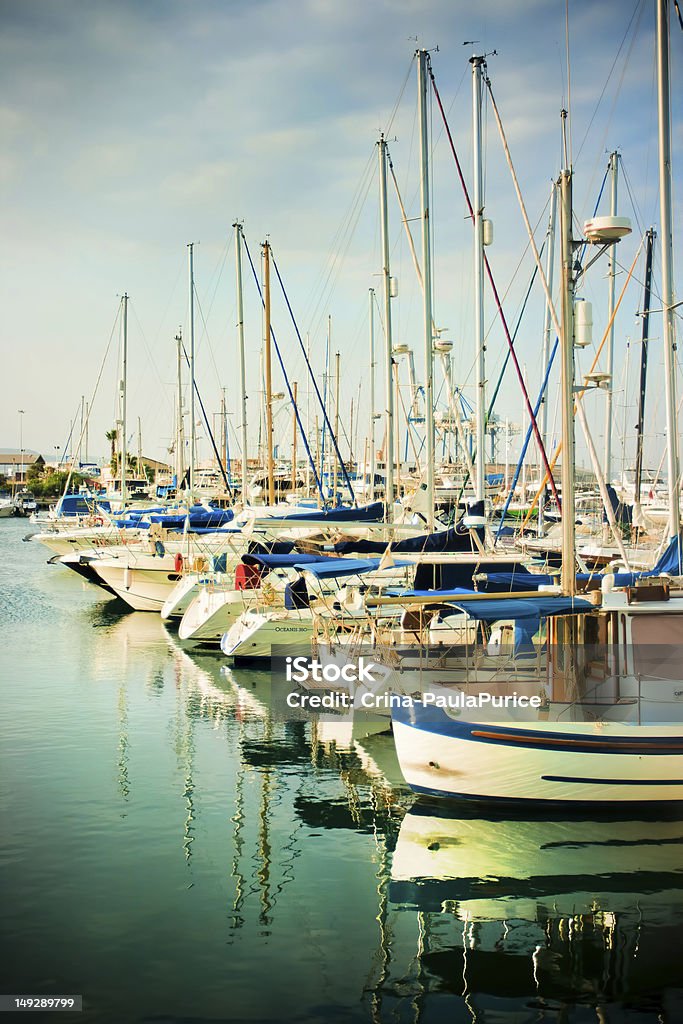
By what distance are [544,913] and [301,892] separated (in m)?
2.99

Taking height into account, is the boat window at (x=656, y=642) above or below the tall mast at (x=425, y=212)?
below

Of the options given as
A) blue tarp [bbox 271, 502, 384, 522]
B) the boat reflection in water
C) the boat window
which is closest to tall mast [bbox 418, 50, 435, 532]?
blue tarp [bbox 271, 502, 384, 522]

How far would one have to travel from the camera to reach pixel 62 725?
18.9 metres

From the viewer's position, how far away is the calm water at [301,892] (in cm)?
898

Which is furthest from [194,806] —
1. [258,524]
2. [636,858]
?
[258,524]

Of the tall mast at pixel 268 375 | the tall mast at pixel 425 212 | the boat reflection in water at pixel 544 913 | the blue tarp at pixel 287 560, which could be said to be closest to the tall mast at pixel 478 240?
the tall mast at pixel 425 212

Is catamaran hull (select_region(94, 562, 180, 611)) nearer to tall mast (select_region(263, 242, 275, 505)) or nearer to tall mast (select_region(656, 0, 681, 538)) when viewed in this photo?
tall mast (select_region(263, 242, 275, 505))

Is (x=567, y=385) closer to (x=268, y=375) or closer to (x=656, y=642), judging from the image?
(x=656, y=642)

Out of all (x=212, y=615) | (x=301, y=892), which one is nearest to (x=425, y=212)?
(x=212, y=615)

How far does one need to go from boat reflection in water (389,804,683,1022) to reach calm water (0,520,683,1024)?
3 centimetres

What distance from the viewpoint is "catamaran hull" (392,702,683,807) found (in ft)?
42.4

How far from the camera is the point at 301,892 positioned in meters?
11.2

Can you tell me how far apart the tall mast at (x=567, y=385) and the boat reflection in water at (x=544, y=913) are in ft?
13.4

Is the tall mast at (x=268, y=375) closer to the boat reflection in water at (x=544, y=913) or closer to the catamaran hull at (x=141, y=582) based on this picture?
the catamaran hull at (x=141, y=582)
